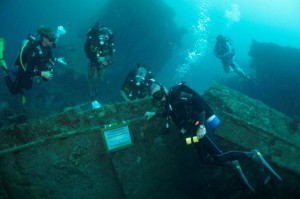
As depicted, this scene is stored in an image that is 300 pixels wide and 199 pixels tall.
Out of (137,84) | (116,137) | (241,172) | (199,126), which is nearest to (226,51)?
(137,84)

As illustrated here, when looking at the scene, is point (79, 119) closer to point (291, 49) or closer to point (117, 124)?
point (117, 124)

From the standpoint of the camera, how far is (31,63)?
5.67 meters

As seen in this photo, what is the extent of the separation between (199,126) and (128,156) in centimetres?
137

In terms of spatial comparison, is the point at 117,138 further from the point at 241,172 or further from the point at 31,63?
the point at 31,63

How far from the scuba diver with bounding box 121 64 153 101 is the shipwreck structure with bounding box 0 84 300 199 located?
1.95 meters

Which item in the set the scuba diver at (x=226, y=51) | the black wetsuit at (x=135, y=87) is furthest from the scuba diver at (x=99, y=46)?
the scuba diver at (x=226, y=51)

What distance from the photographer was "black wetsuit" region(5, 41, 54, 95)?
223 inches

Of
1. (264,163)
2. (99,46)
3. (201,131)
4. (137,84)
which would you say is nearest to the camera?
(201,131)

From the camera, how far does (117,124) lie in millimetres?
4277

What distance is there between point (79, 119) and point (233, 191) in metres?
3.00

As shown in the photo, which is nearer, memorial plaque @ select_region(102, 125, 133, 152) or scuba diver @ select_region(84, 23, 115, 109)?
memorial plaque @ select_region(102, 125, 133, 152)

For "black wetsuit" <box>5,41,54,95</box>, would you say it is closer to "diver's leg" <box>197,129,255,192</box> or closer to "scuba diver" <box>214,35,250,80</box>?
"diver's leg" <box>197,129,255,192</box>

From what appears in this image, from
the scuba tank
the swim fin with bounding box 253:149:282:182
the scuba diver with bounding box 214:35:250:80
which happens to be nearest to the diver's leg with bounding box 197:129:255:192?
the swim fin with bounding box 253:149:282:182

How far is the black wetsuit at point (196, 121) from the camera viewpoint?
4.18m
